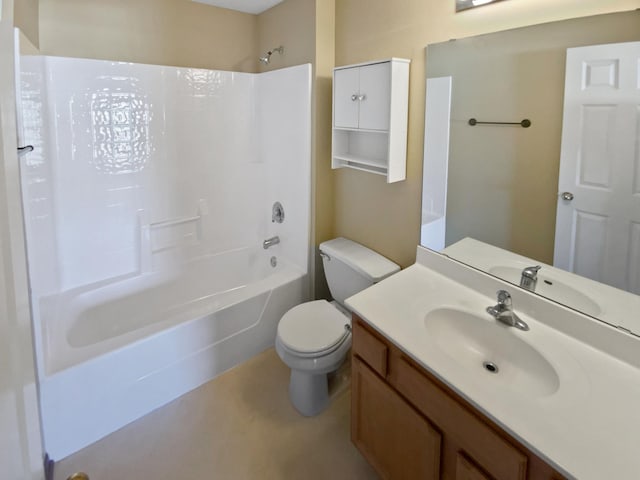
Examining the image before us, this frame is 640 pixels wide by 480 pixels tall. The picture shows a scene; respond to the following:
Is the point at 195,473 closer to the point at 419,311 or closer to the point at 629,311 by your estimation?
the point at 419,311

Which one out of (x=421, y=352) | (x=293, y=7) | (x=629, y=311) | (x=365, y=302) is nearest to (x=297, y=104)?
(x=293, y=7)

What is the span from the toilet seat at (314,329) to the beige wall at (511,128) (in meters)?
0.71

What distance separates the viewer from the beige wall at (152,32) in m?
2.23

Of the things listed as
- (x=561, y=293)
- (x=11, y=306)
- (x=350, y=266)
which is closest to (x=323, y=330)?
(x=350, y=266)

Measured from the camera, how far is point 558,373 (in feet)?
3.74

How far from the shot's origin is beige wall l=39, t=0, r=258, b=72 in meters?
2.23

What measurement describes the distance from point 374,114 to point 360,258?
2.60 ft

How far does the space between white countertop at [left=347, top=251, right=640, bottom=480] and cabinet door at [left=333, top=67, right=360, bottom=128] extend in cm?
97

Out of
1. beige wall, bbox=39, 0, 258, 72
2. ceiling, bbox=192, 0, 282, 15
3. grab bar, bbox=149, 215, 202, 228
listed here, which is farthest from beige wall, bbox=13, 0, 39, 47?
grab bar, bbox=149, 215, 202, 228

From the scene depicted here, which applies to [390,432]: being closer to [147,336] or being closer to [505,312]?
[505,312]

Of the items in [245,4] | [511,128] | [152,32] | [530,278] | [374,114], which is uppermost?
[245,4]

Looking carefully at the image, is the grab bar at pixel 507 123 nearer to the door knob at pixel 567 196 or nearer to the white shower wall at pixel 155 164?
the door knob at pixel 567 196

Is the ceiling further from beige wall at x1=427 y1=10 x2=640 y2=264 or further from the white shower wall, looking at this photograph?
beige wall at x1=427 y1=10 x2=640 y2=264

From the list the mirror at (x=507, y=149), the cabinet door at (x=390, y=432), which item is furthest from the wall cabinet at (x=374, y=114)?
the cabinet door at (x=390, y=432)
